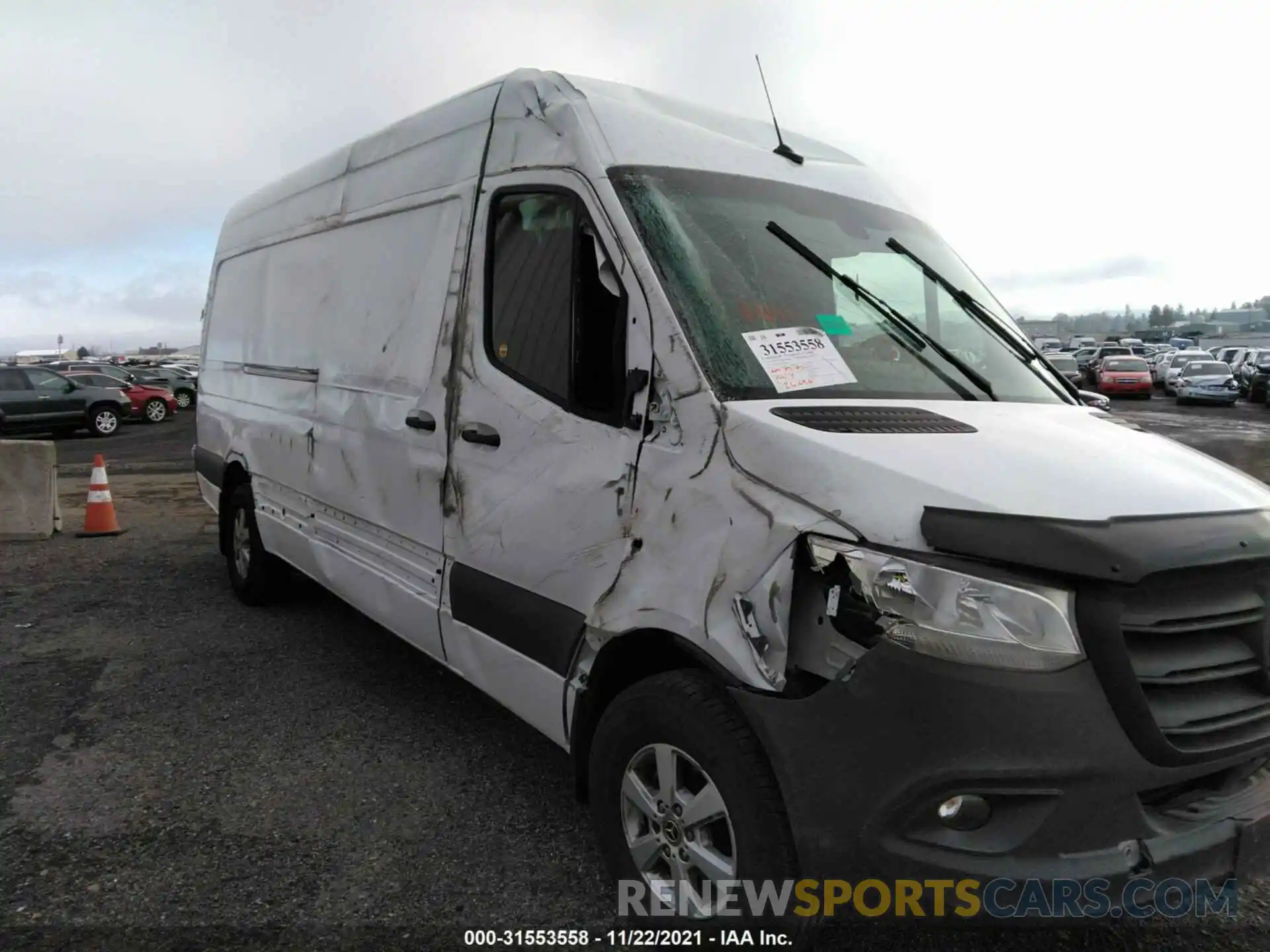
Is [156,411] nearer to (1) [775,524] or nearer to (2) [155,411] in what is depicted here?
(2) [155,411]

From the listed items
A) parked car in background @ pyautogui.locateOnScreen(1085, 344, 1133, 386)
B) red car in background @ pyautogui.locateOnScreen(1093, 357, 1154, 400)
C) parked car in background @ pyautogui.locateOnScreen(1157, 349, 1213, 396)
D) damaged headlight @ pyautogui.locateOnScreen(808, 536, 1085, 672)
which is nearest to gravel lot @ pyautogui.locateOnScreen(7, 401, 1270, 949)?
damaged headlight @ pyautogui.locateOnScreen(808, 536, 1085, 672)

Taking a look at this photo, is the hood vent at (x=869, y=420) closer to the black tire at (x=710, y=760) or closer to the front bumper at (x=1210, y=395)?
the black tire at (x=710, y=760)

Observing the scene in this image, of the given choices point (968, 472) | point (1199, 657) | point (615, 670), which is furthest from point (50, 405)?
point (1199, 657)

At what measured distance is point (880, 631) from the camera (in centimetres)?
201

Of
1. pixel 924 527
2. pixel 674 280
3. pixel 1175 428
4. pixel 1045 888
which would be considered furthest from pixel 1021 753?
pixel 1175 428

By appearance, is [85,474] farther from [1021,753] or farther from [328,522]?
[1021,753]

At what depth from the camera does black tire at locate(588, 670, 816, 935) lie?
2172 millimetres

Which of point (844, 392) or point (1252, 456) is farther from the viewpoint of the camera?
point (1252, 456)

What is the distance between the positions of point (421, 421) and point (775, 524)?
1911 millimetres

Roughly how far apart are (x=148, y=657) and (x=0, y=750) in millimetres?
1214

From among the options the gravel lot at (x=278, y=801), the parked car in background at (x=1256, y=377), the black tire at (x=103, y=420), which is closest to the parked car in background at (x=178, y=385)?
the black tire at (x=103, y=420)

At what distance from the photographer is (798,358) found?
2670 mm

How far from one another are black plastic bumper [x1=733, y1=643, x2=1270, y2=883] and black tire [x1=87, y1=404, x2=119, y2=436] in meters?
22.9

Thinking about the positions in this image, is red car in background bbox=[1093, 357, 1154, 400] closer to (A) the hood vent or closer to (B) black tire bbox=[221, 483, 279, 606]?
(B) black tire bbox=[221, 483, 279, 606]
